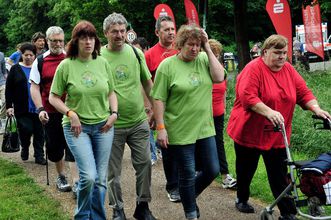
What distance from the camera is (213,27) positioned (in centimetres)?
3372

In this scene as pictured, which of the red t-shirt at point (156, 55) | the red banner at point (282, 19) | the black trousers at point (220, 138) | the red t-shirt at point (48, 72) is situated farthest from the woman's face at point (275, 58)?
the red banner at point (282, 19)

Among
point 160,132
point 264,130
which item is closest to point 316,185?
point 264,130

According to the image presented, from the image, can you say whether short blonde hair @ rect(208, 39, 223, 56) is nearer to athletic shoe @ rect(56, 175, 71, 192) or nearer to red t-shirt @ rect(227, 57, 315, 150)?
red t-shirt @ rect(227, 57, 315, 150)

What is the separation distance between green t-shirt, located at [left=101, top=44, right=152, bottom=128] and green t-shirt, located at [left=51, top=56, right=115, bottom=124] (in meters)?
0.30

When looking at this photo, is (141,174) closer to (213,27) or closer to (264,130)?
(264,130)

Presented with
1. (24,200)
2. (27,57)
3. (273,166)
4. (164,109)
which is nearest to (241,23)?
(27,57)

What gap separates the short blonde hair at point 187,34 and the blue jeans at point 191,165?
0.91 metres

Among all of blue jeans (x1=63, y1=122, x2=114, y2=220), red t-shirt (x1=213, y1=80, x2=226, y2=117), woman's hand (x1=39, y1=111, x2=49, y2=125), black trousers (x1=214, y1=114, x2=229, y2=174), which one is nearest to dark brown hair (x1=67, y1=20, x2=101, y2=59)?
blue jeans (x1=63, y1=122, x2=114, y2=220)

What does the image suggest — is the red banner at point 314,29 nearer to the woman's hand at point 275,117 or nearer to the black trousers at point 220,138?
the black trousers at point 220,138

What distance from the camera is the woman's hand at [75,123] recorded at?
4.61 m

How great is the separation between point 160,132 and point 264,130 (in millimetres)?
997

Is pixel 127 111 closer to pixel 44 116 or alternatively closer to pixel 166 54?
pixel 44 116

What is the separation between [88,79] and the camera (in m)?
4.71

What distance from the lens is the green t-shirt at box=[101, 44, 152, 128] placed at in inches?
201
